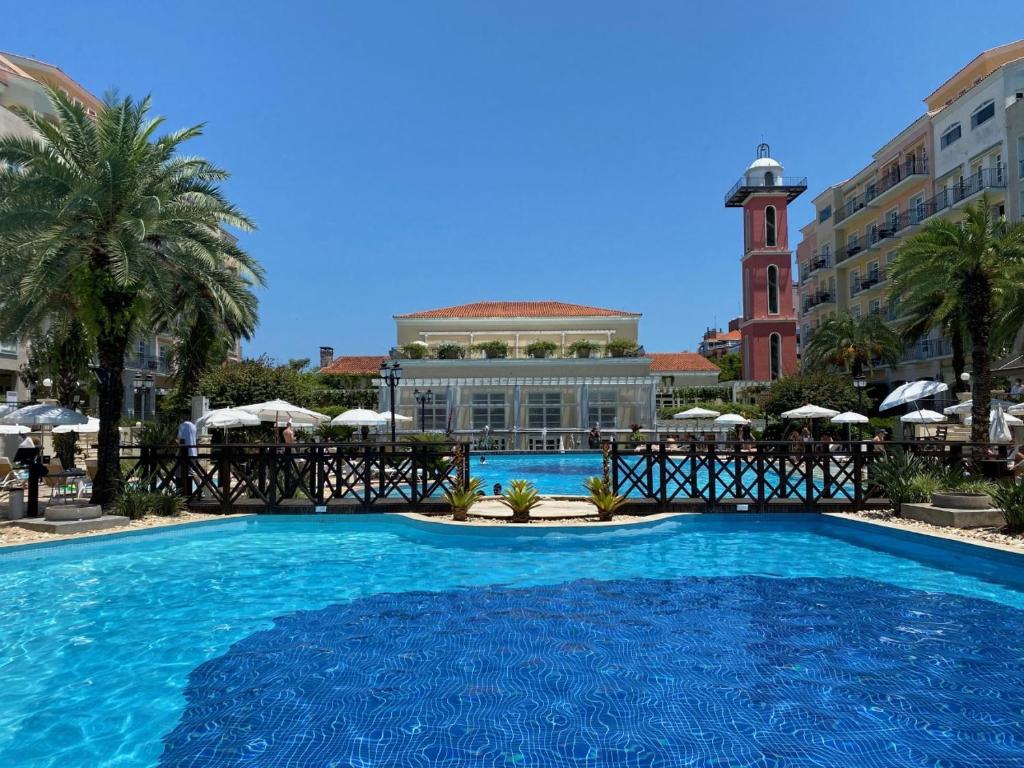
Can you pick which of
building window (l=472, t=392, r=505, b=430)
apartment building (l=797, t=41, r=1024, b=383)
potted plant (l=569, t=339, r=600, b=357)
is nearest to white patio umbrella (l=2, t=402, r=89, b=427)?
apartment building (l=797, t=41, r=1024, b=383)

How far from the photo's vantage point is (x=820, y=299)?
43.3 meters

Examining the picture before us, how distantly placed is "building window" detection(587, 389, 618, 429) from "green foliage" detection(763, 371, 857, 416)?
31.9 ft

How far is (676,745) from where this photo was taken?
4.34m

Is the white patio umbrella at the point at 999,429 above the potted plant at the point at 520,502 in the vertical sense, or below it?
above

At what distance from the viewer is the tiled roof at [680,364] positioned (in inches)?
1849

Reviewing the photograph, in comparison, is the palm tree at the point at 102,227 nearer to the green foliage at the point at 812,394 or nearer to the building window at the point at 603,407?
the green foliage at the point at 812,394

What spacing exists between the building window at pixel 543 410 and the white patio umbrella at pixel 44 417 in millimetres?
25903

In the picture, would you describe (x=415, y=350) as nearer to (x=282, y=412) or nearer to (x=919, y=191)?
(x=282, y=412)

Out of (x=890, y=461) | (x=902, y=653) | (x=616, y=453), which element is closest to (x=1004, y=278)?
(x=890, y=461)

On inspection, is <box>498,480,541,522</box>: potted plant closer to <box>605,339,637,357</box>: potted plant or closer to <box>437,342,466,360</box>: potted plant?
<box>605,339,637,357</box>: potted plant

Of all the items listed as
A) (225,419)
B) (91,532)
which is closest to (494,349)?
(225,419)

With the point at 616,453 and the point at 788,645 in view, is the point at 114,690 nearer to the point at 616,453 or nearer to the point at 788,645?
the point at 788,645

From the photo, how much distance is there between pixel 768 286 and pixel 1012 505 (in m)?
36.4

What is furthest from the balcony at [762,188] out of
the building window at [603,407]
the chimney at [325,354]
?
the chimney at [325,354]
